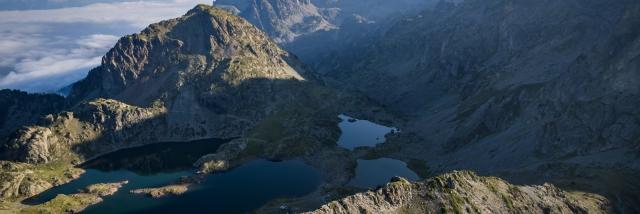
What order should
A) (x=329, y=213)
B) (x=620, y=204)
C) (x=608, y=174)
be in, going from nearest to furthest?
(x=329, y=213)
(x=620, y=204)
(x=608, y=174)

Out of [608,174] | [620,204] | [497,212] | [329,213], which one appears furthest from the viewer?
[608,174]

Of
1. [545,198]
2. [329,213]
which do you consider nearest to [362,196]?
→ [329,213]

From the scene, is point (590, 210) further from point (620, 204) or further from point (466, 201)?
point (466, 201)

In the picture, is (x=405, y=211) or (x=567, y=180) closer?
(x=405, y=211)

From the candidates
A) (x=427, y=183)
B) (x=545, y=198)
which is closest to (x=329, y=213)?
(x=427, y=183)

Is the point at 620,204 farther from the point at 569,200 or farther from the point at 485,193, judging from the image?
the point at 485,193

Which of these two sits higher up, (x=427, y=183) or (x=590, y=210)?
(x=427, y=183)
